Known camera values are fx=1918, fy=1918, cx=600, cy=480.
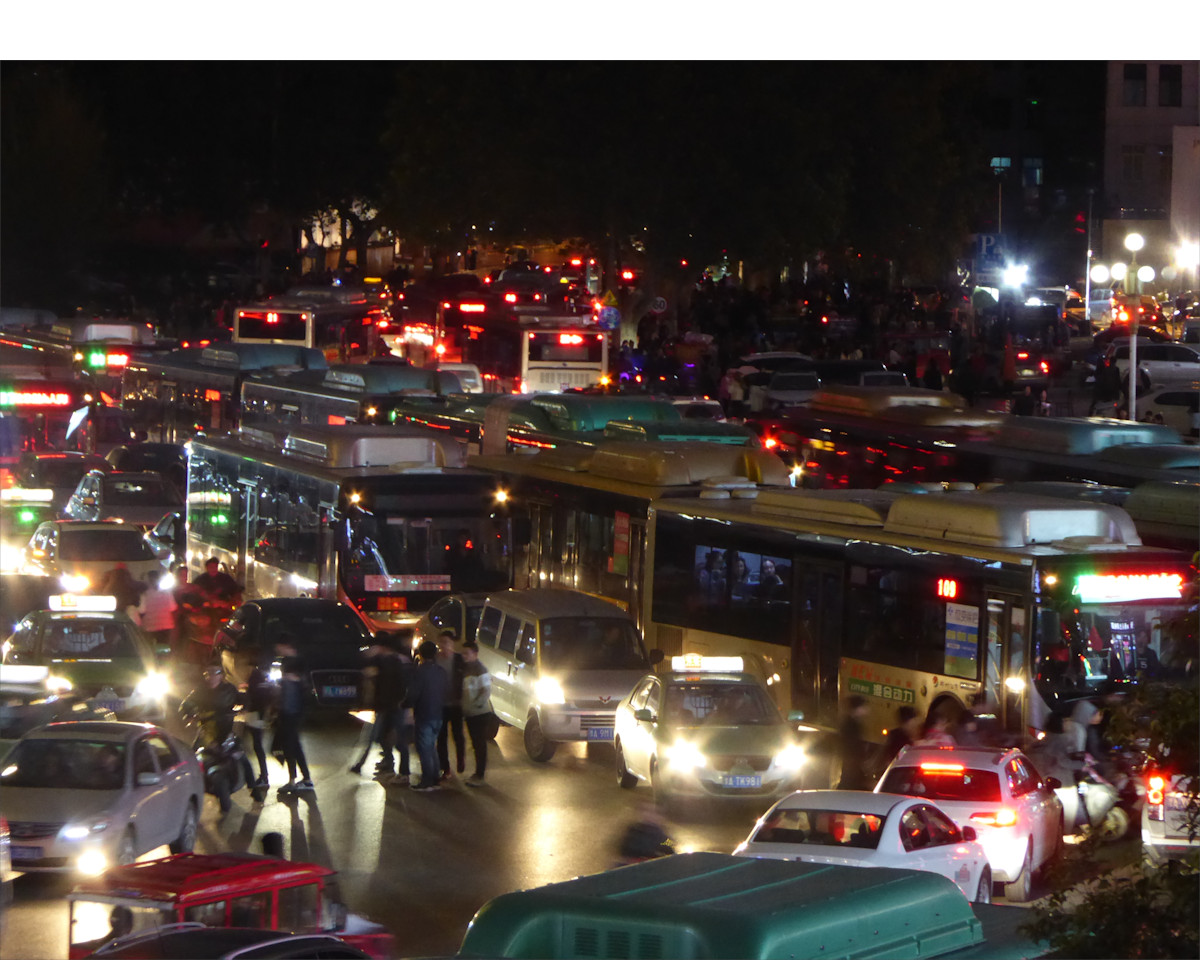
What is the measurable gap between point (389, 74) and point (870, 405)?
134ft

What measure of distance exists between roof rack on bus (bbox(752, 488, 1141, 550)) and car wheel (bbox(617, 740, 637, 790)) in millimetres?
3266

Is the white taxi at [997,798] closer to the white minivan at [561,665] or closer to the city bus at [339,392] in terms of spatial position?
the white minivan at [561,665]

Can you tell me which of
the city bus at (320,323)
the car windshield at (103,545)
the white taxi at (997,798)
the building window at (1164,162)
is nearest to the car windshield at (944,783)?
the white taxi at (997,798)

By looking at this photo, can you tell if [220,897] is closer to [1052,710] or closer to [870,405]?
Result: [1052,710]

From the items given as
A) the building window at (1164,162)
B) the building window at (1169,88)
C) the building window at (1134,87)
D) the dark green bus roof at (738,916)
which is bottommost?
the dark green bus roof at (738,916)

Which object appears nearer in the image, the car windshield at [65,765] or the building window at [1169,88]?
the car windshield at [65,765]

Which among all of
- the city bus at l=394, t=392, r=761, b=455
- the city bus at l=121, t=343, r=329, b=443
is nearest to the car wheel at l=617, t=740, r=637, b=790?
the city bus at l=394, t=392, r=761, b=455

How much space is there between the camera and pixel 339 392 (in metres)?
35.7

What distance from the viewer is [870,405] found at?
2797 cm

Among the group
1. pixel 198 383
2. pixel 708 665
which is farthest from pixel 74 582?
pixel 198 383

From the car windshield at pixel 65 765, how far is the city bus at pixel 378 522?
28.9ft

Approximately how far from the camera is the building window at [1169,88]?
51244 millimetres

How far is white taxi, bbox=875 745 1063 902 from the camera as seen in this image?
540 inches

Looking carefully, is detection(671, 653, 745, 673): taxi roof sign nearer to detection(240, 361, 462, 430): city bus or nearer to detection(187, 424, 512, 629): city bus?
detection(187, 424, 512, 629): city bus
